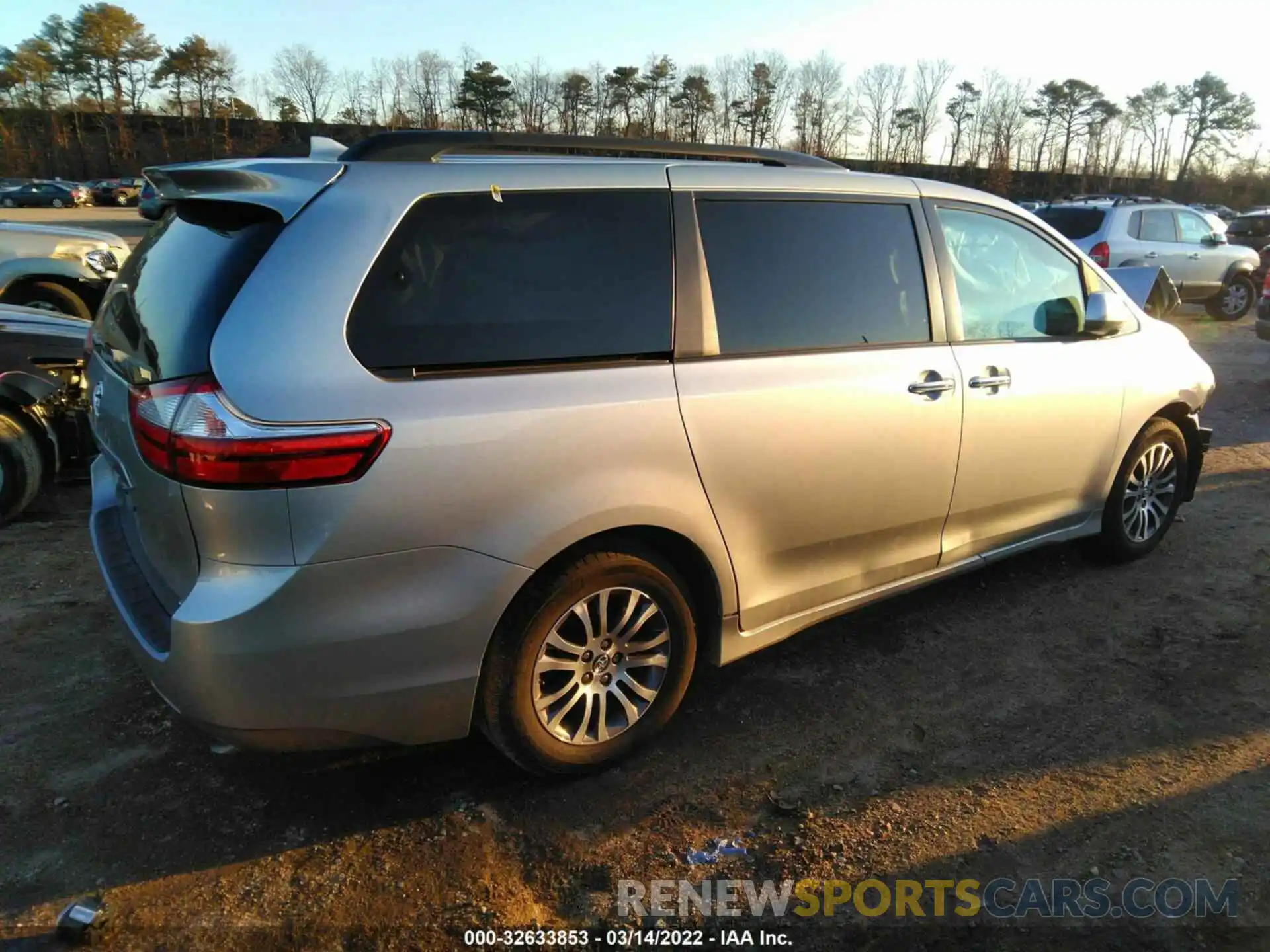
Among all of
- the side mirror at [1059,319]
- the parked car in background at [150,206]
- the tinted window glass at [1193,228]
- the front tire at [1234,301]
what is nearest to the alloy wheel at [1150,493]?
the side mirror at [1059,319]

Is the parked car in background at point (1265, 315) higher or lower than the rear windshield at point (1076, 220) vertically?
lower

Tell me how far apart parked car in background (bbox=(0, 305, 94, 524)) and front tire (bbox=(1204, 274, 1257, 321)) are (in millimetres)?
16506

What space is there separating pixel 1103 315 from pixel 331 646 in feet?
11.8

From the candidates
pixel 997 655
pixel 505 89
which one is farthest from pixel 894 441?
pixel 505 89

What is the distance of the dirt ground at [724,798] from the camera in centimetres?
233

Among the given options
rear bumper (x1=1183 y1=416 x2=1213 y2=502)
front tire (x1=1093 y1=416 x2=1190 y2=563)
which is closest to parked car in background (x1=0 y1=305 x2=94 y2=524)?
front tire (x1=1093 y1=416 x2=1190 y2=563)

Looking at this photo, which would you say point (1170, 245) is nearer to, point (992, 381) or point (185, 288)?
point (992, 381)

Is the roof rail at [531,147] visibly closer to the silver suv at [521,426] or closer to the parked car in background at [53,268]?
the silver suv at [521,426]

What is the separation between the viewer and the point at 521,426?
2.39 meters

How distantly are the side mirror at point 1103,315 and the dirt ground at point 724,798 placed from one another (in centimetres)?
136

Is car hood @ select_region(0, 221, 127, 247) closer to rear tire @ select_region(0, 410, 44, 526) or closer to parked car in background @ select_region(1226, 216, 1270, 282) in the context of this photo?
rear tire @ select_region(0, 410, 44, 526)

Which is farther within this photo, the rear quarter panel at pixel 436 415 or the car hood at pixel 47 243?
the car hood at pixel 47 243

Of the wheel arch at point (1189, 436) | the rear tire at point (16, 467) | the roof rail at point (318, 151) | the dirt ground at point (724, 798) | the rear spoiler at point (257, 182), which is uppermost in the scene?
the roof rail at point (318, 151)

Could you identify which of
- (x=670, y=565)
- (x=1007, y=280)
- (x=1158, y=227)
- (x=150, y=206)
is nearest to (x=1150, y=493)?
(x=1007, y=280)
